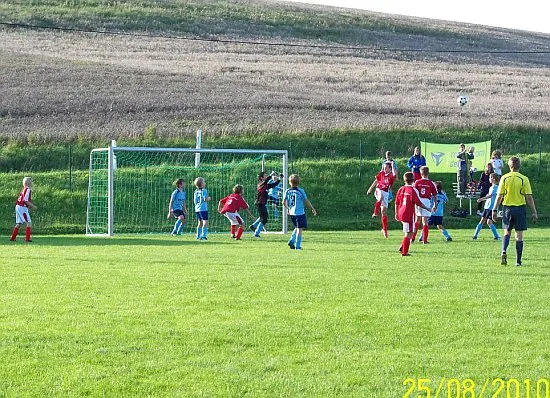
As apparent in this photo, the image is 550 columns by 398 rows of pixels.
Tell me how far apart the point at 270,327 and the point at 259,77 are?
55.7 meters

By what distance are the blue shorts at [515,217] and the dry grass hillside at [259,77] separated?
30056 millimetres

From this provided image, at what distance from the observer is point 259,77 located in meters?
66.4

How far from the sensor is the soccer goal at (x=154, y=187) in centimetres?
3438

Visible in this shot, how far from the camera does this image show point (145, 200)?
37.3 meters

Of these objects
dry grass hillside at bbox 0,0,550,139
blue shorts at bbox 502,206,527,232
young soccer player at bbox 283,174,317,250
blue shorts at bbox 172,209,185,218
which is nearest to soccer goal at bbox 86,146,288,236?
blue shorts at bbox 172,209,185,218

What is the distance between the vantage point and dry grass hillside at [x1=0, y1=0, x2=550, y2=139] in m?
52.8

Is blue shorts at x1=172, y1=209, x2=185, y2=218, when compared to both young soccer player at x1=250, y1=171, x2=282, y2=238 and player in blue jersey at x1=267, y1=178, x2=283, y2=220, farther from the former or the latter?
player in blue jersey at x1=267, y1=178, x2=283, y2=220

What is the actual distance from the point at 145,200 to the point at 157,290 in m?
22.9

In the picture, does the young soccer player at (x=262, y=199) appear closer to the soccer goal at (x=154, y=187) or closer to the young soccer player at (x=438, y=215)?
the soccer goal at (x=154, y=187)

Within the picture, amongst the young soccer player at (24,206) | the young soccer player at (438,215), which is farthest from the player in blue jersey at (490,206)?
the young soccer player at (24,206)

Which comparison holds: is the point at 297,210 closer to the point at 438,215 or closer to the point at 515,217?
the point at 438,215

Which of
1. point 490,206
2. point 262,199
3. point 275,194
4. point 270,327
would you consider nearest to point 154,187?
point 275,194

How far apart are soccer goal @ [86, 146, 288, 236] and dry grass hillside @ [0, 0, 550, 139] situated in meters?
8.48

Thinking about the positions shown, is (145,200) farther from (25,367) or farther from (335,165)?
(25,367)
